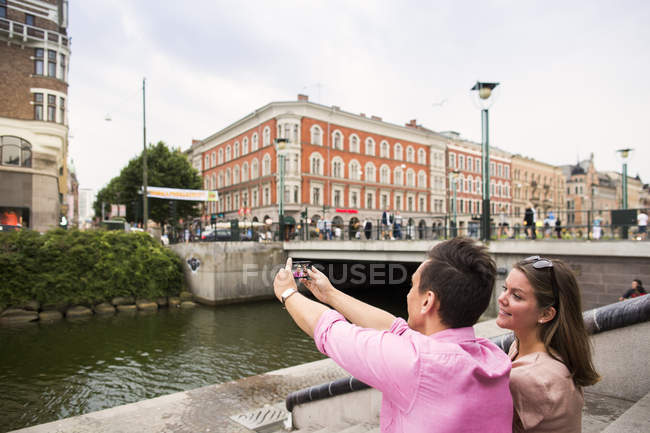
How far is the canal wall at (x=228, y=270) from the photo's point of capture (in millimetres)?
20505

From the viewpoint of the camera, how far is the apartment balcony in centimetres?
2644

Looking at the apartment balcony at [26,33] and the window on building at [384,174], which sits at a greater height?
the apartment balcony at [26,33]

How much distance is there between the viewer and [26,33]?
26906mm

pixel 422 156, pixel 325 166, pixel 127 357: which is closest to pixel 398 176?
pixel 422 156

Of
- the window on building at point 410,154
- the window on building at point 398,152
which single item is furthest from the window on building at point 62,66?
the window on building at point 410,154

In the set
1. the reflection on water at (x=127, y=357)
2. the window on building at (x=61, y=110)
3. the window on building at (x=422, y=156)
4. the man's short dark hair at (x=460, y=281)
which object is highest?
the window on building at (x=422, y=156)

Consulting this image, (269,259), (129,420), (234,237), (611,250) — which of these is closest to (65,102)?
(234,237)

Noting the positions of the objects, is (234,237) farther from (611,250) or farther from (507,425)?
(507,425)

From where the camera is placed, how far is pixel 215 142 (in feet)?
179

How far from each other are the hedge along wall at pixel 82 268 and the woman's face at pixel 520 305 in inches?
785

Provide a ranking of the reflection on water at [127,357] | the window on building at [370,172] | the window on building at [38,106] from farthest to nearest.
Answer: the window on building at [370,172], the window on building at [38,106], the reflection on water at [127,357]

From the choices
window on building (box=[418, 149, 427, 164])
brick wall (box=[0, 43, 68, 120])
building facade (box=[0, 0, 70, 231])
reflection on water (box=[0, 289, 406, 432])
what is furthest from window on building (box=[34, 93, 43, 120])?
window on building (box=[418, 149, 427, 164])

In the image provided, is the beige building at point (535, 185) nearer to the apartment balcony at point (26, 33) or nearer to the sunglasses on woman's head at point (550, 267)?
the apartment balcony at point (26, 33)

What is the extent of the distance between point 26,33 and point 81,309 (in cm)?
1977
